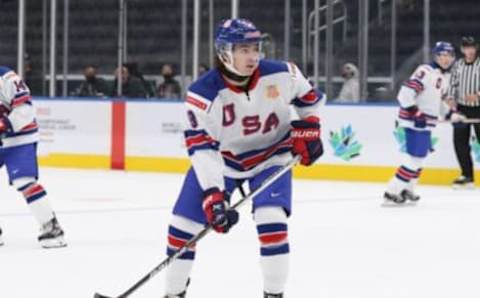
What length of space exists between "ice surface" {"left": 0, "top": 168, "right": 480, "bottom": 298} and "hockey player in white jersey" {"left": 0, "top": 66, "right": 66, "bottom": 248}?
5.2 inches

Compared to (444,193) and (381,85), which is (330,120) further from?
(444,193)

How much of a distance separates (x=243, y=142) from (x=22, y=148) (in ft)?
7.01

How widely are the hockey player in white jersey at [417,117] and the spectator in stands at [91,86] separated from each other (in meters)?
4.64

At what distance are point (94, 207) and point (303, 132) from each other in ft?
13.3

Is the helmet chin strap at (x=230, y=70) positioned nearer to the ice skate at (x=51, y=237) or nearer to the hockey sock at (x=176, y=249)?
the hockey sock at (x=176, y=249)

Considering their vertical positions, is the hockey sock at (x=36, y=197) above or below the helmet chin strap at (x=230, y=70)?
below

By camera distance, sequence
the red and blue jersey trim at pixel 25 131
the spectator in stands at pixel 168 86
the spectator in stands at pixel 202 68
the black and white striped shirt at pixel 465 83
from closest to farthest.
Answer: the red and blue jersey trim at pixel 25 131 < the black and white striped shirt at pixel 465 83 < the spectator in stands at pixel 202 68 < the spectator in stands at pixel 168 86

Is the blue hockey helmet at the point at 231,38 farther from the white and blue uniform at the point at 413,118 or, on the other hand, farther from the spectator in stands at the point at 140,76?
the spectator in stands at the point at 140,76

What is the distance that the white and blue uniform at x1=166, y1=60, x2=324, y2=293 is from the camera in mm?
3615

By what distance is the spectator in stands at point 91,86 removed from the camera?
38.9ft

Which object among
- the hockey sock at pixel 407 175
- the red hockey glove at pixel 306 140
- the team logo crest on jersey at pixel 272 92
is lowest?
the hockey sock at pixel 407 175

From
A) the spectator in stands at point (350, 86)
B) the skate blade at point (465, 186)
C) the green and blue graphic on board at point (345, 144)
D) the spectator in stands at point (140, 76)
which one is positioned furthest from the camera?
the spectator in stands at point (140, 76)

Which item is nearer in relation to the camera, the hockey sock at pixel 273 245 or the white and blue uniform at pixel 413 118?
the hockey sock at pixel 273 245

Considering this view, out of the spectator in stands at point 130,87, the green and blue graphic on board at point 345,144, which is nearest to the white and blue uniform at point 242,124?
the green and blue graphic on board at point 345,144
